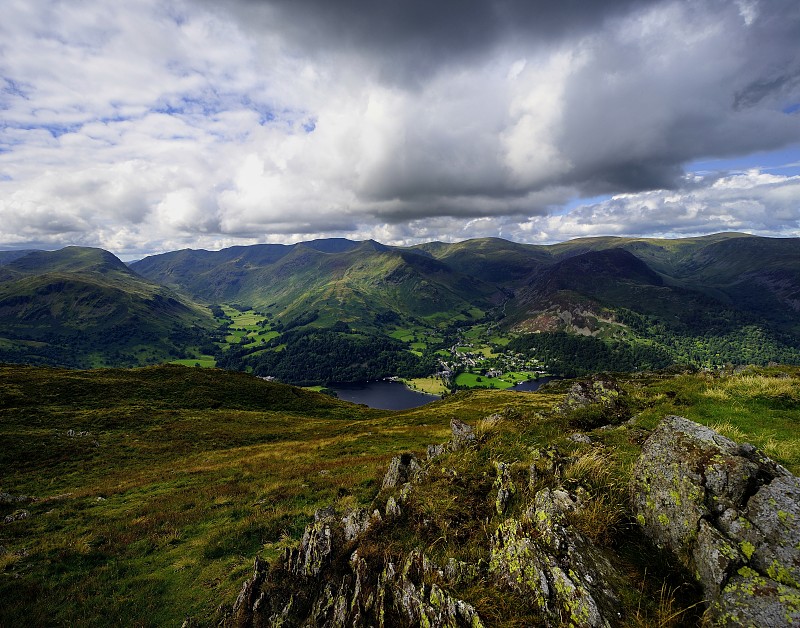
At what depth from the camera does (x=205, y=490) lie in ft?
91.8

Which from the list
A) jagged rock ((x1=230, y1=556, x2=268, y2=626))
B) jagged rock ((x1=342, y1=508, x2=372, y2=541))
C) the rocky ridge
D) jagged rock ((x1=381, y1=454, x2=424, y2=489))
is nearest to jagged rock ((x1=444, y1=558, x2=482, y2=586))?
the rocky ridge

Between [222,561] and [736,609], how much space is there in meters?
20.0

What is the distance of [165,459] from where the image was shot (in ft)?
131

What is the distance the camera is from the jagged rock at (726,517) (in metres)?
6.30

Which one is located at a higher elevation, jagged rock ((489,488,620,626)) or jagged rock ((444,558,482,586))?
jagged rock ((489,488,620,626))

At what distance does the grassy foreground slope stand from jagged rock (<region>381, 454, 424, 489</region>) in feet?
12.1

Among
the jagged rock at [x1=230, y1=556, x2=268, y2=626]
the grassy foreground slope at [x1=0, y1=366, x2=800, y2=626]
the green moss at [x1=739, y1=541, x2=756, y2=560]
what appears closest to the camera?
the green moss at [x1=739, y1=541, x2=756, y2=560]

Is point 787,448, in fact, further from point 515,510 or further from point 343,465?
point 343,465

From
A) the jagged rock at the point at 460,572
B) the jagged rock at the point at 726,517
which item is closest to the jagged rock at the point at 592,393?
the jagged rock at the point at 726,517

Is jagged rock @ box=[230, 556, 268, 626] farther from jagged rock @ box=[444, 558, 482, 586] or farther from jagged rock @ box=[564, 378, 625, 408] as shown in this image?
jagged rock @ box=[564, 378, 625, 408]

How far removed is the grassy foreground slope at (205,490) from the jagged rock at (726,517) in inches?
28.9

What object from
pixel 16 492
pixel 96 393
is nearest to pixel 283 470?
pixel 16 492

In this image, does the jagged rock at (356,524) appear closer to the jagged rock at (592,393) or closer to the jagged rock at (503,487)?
the jagged rock at (503,487)

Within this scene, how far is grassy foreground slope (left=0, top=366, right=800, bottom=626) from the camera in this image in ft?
43.9
